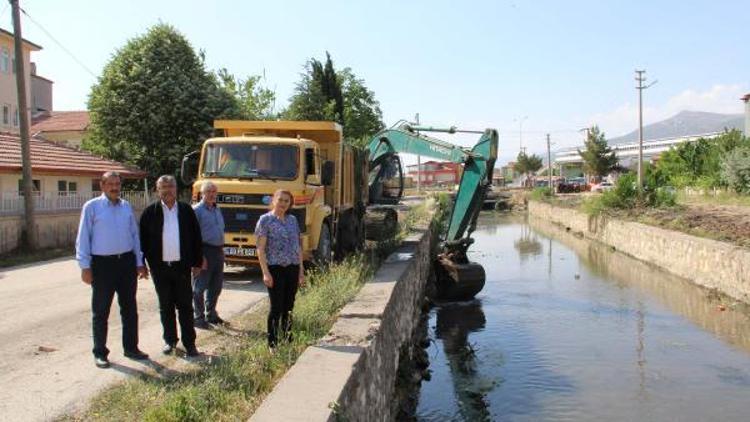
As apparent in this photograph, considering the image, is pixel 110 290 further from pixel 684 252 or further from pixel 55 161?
pixel 55 161

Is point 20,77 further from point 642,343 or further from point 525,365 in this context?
point 642,343

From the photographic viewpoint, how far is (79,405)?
17.2 feet

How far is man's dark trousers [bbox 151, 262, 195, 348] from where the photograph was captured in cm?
658

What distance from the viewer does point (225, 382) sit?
5227mm

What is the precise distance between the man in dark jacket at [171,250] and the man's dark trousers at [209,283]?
4.16 ft

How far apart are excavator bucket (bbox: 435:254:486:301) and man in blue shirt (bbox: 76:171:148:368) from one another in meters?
11.1

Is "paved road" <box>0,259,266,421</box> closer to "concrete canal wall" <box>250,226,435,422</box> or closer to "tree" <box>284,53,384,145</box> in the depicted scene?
"concrete canal wall" <box>250,226,435,422</box>

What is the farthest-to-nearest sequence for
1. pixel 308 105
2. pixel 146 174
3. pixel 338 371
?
pixel 308 105
pixel 146 174
pixel 338 371

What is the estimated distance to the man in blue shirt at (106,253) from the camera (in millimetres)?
6176

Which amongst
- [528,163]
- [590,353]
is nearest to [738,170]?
[590,353]

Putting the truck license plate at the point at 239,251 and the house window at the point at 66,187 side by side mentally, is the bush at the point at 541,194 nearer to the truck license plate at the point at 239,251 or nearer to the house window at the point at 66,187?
the house window at the point at 66,187

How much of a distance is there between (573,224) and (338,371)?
1383 inches

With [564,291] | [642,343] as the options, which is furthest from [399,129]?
[642,343]

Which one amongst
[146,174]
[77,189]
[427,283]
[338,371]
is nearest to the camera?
[338,371]
